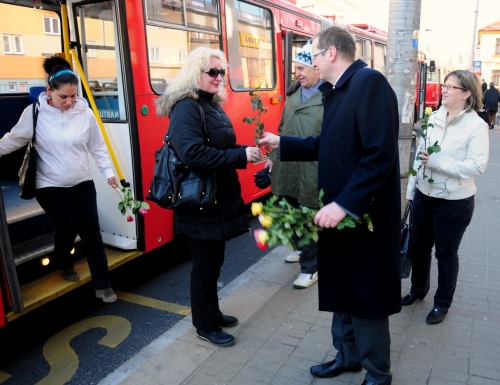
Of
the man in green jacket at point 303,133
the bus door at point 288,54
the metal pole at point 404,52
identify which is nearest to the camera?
the man in green jacket at point 303,133

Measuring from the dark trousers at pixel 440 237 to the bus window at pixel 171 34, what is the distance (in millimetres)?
2586

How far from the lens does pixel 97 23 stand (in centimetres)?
421

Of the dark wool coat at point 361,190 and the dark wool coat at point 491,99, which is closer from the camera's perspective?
the dark wool coat at point 361,190

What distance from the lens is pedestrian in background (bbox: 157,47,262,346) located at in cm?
290

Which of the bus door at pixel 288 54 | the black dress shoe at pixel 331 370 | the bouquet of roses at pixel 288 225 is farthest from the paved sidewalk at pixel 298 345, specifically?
the bus door at pixel 288 54

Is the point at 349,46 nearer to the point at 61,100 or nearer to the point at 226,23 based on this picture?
the point at 61,100

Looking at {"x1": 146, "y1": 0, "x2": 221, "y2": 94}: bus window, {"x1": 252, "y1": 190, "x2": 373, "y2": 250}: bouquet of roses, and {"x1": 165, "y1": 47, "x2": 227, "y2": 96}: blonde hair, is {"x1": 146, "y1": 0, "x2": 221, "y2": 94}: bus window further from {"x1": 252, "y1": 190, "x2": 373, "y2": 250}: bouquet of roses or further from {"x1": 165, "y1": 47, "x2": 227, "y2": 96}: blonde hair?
{"x1": 252, "y1": 190, "x2": 373, "y2": 250}: bouquet of roses

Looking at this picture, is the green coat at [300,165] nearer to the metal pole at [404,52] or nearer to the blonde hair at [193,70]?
the metal pole at [404,52]

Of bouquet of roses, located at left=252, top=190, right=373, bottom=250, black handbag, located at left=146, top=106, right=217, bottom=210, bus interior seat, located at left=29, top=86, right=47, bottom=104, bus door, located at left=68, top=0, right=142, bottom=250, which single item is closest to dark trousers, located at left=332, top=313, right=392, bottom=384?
bouquet of roses, located at left=252, top=190, right=373, bottom=250

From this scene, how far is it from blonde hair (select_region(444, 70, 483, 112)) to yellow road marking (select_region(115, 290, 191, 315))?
2.78 m

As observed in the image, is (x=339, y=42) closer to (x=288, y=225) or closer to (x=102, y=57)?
(x=288, y=225)

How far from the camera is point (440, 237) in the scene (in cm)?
345

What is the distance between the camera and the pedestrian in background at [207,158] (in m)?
2.90

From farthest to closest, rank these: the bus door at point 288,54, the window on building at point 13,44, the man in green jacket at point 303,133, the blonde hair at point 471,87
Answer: the bus door at point 288,54, the window on building at point 13,44, the man in green jacket at point 303,133, the blonde hair at point 471,87
